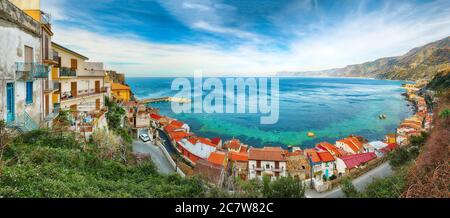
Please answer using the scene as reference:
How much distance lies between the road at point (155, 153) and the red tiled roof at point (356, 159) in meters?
8.30

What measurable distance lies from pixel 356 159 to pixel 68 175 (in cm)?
1271

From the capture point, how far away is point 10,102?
198 inches

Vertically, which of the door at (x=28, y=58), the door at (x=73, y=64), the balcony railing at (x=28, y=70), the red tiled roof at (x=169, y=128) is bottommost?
the red tiled roof at (x=169, y=128)

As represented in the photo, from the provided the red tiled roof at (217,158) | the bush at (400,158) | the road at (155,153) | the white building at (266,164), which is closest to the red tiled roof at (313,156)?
the white building at (266,164)

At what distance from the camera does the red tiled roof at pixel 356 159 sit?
489 inches

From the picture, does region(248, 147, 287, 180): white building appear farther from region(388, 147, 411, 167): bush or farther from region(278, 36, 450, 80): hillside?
region(278, 36, 450, 80): hillside

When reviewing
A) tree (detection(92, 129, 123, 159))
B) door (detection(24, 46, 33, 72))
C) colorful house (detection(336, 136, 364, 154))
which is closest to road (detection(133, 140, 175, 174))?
tree (detection(92, 129, 123, 159))

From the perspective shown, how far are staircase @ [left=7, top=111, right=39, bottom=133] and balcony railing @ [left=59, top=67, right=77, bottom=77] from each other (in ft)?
13.8

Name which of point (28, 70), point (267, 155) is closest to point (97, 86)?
point (28, 70)

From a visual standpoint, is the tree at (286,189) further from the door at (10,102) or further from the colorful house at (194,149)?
the colorful house at (194,149)

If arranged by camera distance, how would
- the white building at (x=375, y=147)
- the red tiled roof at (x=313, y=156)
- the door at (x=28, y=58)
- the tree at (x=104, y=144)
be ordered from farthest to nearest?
1. the white building at (x=375, y=147)
2. the red tiled roof at (x=313, y=156)
3. the tree at (x=104, y=144)
4. the door at (x=28, y=58)

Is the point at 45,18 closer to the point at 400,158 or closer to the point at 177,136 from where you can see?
the point at 177,136

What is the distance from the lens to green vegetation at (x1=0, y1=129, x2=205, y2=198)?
2.95 metres
